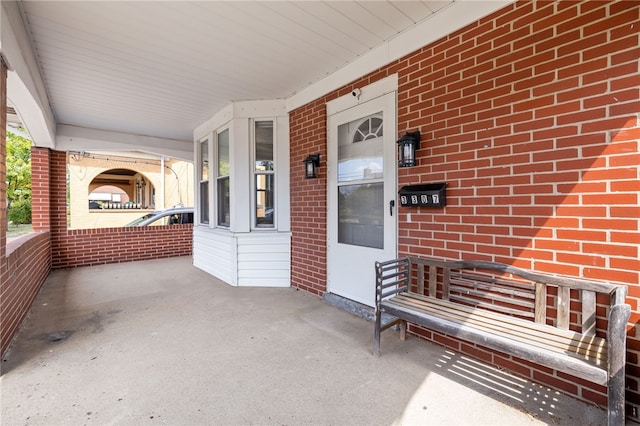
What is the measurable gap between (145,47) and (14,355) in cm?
294

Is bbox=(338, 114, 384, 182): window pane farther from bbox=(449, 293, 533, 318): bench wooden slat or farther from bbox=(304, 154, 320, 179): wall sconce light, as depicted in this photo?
bbox=(449, 293, 533, 318): bench wooden slat

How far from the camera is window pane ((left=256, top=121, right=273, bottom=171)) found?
184 inches

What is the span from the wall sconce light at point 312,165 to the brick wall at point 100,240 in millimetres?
4672

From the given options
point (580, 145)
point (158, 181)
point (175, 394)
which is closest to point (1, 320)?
point (175, 394)

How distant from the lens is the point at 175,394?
6.51 ft

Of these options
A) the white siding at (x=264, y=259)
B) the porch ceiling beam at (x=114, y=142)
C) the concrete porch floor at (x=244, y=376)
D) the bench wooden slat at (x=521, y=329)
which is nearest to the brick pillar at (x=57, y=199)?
the porch ceiling beam at (x=114, y=142)

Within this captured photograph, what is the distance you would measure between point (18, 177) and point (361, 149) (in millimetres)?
11749

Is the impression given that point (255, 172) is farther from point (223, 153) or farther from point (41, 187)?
point (41, 187)

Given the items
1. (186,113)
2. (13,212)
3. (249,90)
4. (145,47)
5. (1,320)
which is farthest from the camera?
(13,212)

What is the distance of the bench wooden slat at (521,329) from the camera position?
1.69m

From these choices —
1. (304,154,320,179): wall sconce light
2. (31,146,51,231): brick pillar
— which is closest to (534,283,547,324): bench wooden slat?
(304,154,320,179): wall sconce light

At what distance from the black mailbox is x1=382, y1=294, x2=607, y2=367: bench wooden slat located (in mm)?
822

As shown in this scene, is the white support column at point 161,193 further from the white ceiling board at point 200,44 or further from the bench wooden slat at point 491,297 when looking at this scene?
the bench wooden slat at point 491,297

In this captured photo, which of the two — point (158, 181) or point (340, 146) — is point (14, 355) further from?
point (158, 181)
